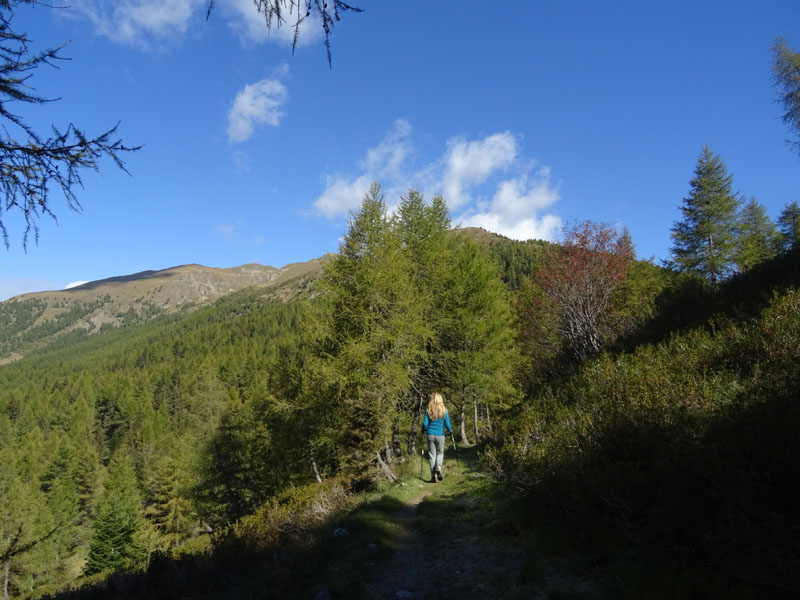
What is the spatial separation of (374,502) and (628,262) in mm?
19833

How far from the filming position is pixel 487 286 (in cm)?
1811

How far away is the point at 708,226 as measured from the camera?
24281mm

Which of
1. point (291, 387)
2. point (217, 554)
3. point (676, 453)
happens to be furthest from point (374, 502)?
point (291, 387)

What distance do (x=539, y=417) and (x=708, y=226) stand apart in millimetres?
23984

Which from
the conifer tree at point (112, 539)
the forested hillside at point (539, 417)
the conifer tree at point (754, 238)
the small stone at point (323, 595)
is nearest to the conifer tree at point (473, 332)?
the forested hillside at point (539, 417)

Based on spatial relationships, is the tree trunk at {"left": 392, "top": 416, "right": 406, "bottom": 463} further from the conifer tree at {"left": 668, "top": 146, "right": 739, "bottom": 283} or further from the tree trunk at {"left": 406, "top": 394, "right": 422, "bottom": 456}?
the conifer tree at {"left": 668, "top": 146, "right": 739, "bottom": 283}

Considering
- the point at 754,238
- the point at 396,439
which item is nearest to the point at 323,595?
the point at 396,439

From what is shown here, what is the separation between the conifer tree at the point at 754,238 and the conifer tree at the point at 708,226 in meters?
0.48

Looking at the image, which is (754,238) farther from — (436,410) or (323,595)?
(323,595)

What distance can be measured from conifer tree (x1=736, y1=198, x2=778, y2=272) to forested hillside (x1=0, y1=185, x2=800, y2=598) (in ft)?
11.9

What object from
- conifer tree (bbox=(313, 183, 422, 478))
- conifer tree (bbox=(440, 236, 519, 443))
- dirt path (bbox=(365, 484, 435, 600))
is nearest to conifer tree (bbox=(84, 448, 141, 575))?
conifer tree (bbox=(313, 183, 422, 478))

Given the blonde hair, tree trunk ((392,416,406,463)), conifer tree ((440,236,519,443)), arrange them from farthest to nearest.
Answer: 1. conifer tree ((440,236,519,443))
2. tree trunk ((392,416,406,463))
3. the blonde hair

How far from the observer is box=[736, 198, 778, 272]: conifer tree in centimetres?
2389

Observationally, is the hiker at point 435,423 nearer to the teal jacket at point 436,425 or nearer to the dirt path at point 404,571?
the teal jacket at point 436,425
